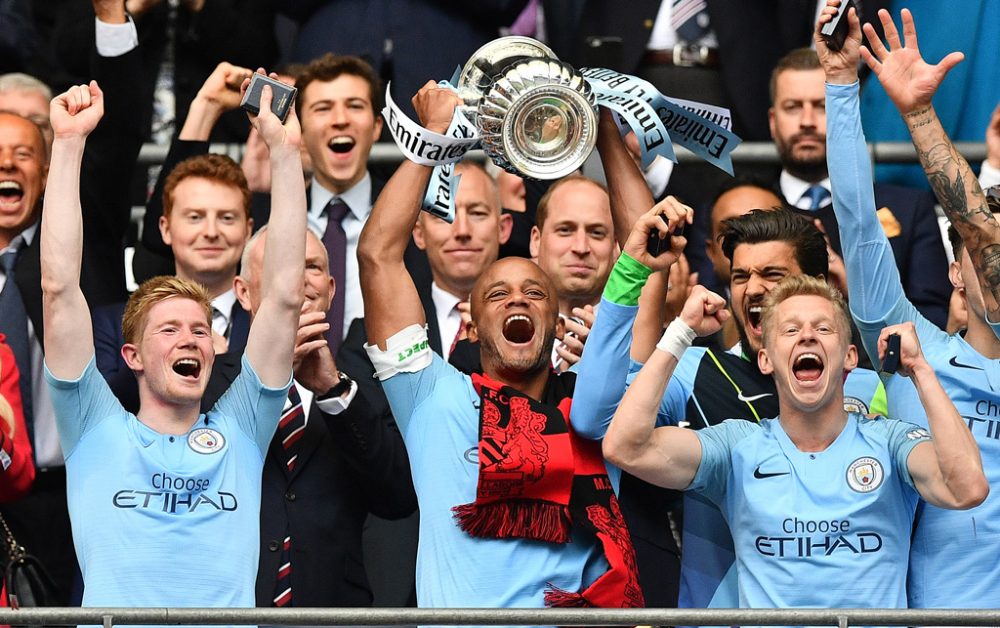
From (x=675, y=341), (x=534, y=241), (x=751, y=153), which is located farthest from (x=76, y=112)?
(x=751, y=153)

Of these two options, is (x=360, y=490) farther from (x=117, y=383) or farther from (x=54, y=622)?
(x=54, y=622)

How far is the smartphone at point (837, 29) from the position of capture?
18.8 ft

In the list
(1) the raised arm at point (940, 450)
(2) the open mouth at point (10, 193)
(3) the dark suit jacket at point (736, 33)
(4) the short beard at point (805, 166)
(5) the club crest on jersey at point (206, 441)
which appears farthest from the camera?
(3) the dark suit jacket at point (736, 33)

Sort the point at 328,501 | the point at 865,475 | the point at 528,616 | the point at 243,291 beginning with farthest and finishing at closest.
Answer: the point at 243,291
the point at 328,501
the point at 865,475
the point at 528,616

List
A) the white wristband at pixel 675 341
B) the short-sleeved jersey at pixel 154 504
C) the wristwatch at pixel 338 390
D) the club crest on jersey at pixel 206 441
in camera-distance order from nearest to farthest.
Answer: the short-sleeved jersey at pixel 154 504
the white wristband at pixel 675 341
the club crest on jersey at pixel 206 441
the wristwatch at pixel 338 390

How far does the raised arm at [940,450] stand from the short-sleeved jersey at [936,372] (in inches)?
9.0

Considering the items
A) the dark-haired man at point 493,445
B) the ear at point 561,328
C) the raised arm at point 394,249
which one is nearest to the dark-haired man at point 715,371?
the dark-haired man at point 493,445

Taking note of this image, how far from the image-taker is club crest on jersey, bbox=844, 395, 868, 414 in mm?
5848

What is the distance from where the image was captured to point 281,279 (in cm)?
560

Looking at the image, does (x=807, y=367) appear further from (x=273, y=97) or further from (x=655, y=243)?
(x=273, y=97)

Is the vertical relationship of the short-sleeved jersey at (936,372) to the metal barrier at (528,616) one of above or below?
above

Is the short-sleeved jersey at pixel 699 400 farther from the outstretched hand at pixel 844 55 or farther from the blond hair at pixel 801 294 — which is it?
the outstretched hand at pixel 844 55

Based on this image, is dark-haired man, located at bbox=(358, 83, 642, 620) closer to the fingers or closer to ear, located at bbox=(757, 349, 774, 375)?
ear, located at bbox=(757, 349, 774, 375)

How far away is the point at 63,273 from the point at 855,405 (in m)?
2.39
